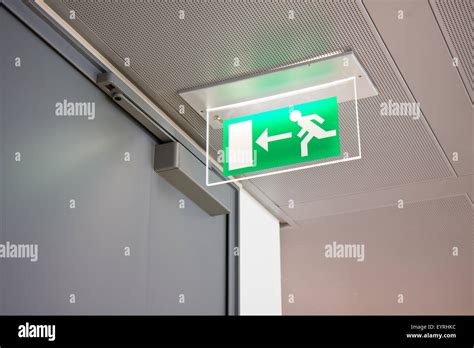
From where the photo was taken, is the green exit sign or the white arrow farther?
the white arrow

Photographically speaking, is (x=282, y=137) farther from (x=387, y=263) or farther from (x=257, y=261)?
(x=387, y=263)

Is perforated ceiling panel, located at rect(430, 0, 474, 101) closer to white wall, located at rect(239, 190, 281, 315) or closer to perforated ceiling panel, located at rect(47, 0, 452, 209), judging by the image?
perforated ceiling panel, located at rect(47, 0, 452, 209)

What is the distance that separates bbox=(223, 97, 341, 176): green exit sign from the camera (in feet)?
12.2

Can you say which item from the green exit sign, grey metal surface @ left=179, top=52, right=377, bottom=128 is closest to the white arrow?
the green exit sign

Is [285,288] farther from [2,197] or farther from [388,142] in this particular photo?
[2,197]

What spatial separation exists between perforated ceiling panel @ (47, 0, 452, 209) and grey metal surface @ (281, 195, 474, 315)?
1454 millimetres

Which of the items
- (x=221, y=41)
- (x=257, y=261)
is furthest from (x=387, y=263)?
(x=221, y=41)

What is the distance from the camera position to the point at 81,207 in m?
3.52

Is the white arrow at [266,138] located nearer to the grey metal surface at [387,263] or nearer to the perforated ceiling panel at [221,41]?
the perforated ceiling panel at [221,41]

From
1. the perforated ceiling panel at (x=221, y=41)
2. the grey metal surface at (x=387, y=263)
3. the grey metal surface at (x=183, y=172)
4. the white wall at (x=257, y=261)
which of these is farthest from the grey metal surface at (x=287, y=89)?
the grey metal surface at (x=387, y=263)

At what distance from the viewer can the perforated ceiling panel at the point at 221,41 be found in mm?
3533

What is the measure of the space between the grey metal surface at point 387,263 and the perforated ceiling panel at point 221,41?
4.77 feet

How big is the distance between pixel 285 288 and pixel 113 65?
422 cm
